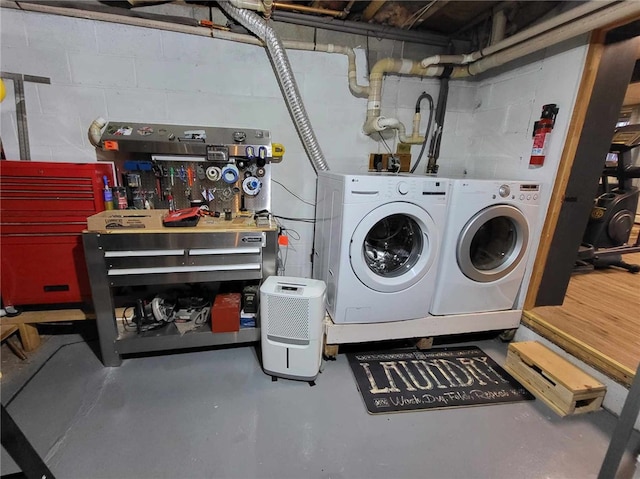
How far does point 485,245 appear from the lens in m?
2.20

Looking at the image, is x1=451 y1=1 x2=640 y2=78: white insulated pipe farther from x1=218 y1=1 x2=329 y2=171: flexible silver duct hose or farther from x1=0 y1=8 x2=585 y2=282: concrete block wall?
x1=218 y1=1 x2=329 y2=171: flexible silver duct hose

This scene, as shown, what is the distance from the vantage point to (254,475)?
4.06 ft

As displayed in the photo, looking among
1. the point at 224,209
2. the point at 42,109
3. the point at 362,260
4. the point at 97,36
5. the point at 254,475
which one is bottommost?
the point at 254,475

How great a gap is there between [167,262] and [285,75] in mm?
1529

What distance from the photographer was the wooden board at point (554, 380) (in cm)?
156

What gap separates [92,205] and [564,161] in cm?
308

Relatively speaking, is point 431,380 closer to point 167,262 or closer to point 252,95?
point 167,262

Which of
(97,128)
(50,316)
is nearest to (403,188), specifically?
(97,128)

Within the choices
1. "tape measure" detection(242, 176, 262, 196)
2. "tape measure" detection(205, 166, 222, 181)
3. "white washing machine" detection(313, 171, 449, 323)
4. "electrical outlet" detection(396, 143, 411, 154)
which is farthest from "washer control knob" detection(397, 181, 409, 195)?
"tape measure" detection(205, 166, 222, 181)

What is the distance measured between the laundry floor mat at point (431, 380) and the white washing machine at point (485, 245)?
0.34m

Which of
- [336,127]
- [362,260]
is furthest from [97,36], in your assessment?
[362,260]

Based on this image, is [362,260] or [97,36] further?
[97,36]

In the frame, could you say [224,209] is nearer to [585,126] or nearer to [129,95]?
[129,95]

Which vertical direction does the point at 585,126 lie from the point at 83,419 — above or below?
above
